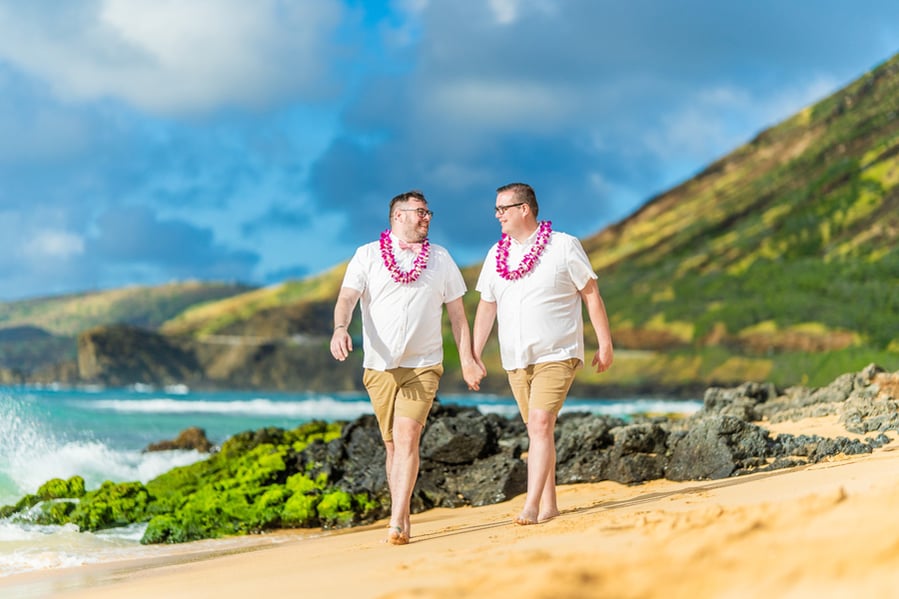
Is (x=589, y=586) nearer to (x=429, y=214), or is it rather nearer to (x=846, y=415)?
(x=429, y=214)

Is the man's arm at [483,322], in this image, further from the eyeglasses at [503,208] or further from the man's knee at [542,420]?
the eyeglasses at [503,208]

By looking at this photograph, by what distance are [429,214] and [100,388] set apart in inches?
4360

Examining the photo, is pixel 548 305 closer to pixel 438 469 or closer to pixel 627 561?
pixel 627 561

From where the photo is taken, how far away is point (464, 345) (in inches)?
295

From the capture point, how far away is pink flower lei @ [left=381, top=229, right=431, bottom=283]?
735cm

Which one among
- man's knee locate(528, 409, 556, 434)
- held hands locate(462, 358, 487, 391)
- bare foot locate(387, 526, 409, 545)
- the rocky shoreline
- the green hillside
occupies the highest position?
the green hillside

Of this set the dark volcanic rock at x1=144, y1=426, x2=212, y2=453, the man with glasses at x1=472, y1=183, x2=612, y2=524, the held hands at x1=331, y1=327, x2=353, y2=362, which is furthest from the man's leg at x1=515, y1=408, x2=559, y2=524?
the dark volcanic rock at x1=144, y1=426, x2=212, y2=453

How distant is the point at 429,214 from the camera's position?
7523mm

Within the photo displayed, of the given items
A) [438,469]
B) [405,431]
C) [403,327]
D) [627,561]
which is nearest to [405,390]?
[405,431]

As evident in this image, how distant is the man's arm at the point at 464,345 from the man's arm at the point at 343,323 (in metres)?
0.76

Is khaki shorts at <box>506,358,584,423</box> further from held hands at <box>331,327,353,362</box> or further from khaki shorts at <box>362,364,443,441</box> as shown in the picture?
held hands at <box>331,327,353,362</box>

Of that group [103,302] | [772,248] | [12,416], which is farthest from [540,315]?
[103,302]

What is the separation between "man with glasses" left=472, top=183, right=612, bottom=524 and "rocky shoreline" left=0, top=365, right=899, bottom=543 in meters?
3.40

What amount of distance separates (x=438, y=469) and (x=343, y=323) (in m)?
5.13
